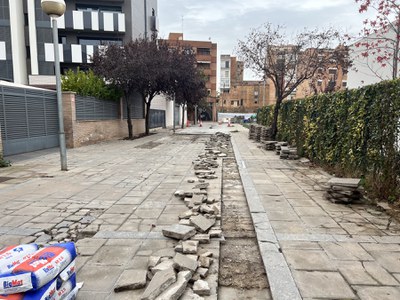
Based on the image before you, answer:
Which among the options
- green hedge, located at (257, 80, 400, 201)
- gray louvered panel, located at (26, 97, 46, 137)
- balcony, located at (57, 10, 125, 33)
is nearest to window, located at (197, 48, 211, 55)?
balcony, located at (57, 10, 125, 33)

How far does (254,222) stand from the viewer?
4035 mm

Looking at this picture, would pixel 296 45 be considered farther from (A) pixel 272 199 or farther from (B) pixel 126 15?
(B) pixel 126 15

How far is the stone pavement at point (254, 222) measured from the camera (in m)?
2.63

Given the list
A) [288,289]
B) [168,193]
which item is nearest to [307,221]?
[288,289]

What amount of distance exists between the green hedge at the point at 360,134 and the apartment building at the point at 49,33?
18.2 m

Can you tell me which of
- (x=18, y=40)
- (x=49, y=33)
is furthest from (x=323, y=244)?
(x=18, y=40)

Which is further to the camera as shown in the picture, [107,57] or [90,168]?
[107,57]

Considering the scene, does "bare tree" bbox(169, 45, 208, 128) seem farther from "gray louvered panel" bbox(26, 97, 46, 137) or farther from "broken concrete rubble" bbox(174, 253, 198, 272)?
"broken concrete rubble" bbox(174, 253, 198, 272)

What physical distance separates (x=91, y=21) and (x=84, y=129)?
12531mm

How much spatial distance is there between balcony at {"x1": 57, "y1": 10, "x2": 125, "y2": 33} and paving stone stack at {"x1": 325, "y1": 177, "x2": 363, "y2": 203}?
73.0 ft

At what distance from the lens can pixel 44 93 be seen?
11.8 m

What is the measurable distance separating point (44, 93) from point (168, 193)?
909 centimetres

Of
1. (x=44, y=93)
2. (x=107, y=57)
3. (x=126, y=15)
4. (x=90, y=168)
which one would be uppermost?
(x=126, y=15)

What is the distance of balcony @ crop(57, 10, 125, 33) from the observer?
72.3ft
